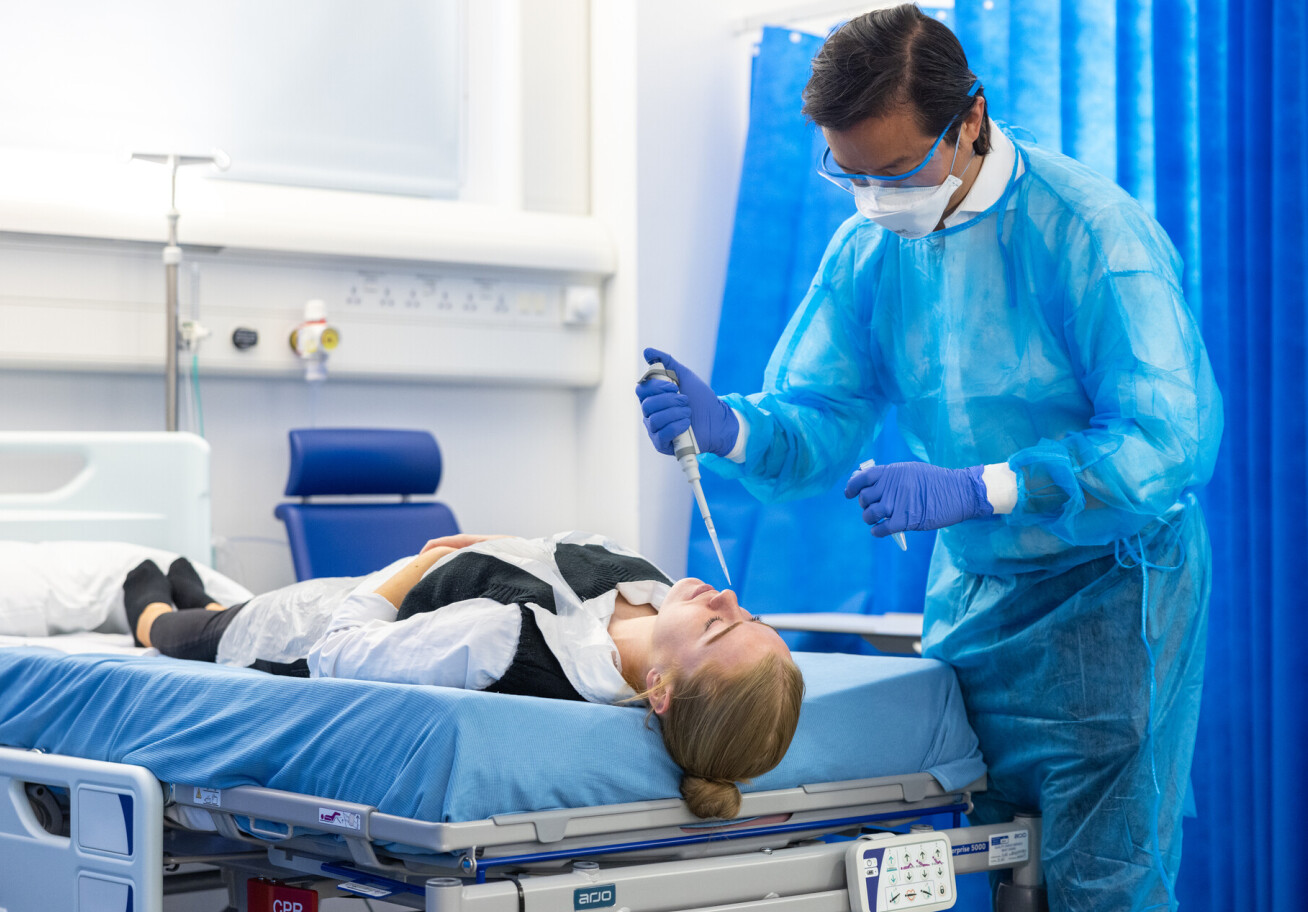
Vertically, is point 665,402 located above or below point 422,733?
above

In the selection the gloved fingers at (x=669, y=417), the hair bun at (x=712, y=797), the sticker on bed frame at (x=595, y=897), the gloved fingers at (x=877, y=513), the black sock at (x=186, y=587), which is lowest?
the sticker on bed frame at (x=595, y=897)

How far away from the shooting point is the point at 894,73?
1730 millimetres

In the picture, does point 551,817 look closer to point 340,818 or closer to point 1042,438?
point 340,818

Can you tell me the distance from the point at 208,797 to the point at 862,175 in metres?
1.17

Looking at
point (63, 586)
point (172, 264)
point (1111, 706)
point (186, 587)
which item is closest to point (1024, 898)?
point (1111, 706)

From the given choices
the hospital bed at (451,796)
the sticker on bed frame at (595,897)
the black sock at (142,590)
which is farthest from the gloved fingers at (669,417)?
the black sock at (142,590)

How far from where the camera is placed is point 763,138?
3646 millimetres

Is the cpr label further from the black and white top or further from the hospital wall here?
the hospital wall

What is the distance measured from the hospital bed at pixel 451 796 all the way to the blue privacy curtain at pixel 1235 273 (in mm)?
627

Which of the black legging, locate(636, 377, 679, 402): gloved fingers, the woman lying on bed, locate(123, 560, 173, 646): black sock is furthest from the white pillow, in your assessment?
locate(636, 377, 679, 402): gloved fingers

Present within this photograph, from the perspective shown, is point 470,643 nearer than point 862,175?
Yes

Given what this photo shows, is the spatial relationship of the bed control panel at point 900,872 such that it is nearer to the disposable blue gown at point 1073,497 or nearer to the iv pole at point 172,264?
the disposable blue gown at point 1073,497

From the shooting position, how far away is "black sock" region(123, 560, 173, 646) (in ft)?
8.57

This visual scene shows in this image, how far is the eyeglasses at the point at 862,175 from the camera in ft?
5.80
